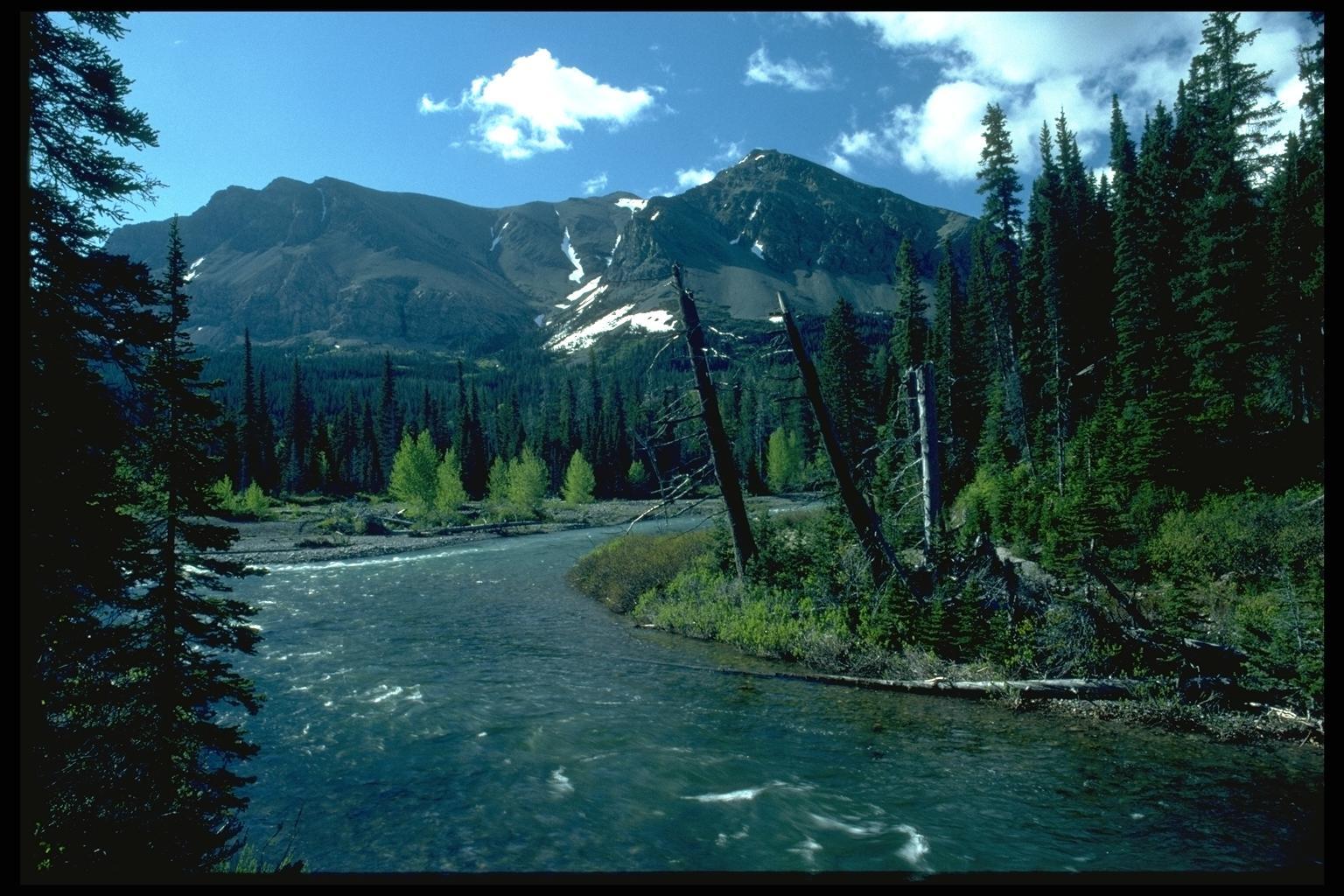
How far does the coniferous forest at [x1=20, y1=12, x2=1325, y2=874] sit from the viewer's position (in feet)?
20.4

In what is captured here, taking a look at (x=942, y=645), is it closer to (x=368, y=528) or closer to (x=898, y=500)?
(x=898, y=500)

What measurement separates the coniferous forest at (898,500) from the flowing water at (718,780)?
118 centimetres

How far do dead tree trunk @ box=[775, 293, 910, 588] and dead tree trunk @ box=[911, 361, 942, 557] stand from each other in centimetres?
107

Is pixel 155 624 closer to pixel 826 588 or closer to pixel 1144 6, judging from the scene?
pixel 1144 6

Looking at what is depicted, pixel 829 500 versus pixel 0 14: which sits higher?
pixel 0 14

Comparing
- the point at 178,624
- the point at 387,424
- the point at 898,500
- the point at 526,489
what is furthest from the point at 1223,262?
the point at 387,424

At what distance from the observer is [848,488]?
587 inches

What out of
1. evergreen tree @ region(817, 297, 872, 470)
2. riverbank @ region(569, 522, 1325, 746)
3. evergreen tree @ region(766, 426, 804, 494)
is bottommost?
riverbank @ region(569, 522, 1325, 746)

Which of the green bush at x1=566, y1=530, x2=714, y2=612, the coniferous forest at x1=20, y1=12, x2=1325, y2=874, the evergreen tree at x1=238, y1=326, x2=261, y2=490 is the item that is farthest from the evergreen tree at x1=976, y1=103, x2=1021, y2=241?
the evergreen tree at x1=238, y1=326, x2=261, y2=490

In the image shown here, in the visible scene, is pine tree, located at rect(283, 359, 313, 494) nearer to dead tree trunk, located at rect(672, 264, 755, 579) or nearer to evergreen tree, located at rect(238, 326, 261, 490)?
evergreen tree, located at rect(238, 326, 261, 490)

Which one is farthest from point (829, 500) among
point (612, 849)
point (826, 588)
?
point (612, 849)

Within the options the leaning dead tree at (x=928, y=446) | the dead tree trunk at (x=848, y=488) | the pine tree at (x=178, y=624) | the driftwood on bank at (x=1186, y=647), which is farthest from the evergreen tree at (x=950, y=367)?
the pine tree at (x=178, y=624)

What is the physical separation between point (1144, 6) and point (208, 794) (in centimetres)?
1001

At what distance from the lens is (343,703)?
1241cm
